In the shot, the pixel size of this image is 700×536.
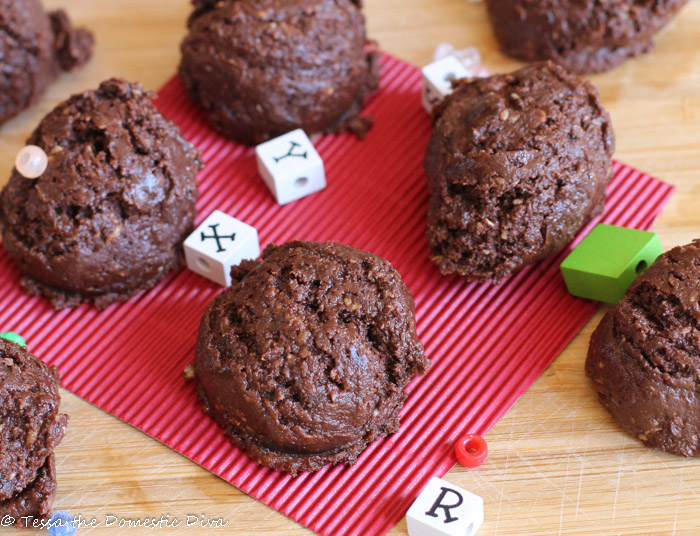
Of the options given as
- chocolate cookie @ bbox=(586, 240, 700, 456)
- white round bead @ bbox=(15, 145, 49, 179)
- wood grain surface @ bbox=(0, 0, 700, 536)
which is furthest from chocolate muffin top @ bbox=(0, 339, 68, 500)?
chocolate cookie @ bbox=(586, 240, 700, 456)

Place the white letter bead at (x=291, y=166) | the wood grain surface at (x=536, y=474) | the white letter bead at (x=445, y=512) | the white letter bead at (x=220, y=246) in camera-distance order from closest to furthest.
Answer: the white letter bead at (x=445, y=512)
the wood grain surface at (x=536, y=474)
the white letter bead at (x=220, y=246)
the white letter bead at (x=291, y=166)

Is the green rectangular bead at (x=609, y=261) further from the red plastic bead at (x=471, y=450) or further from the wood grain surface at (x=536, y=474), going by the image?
the red plastic bead at (x=471, y=450)

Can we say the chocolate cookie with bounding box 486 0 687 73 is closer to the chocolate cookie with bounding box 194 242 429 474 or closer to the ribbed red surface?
the ribbed red surface

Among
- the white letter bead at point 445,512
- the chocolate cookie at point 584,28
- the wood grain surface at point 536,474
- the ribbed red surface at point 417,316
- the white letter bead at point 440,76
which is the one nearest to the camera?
the white letter bead at point 445,512

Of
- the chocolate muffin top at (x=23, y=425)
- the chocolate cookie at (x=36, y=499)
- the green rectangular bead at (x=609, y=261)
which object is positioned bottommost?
the chocolate cookie at (x=36, y=499)

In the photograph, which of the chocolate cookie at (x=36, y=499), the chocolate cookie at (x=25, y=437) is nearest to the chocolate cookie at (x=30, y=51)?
the chocolate cookie at (x=25, y=437)

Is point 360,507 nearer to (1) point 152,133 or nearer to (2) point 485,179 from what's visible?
(2) point 485,179

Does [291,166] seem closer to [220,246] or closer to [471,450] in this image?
[220,246]
